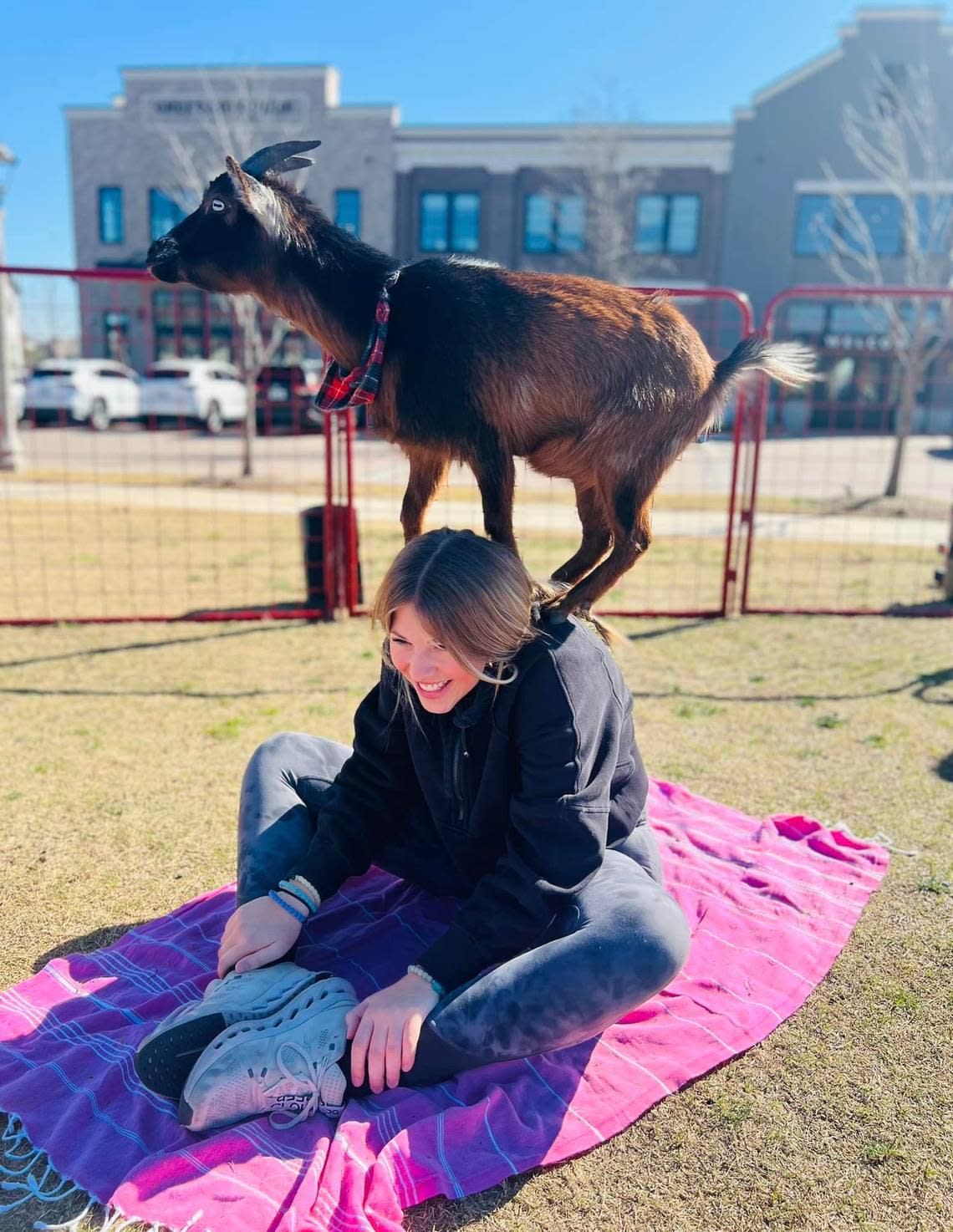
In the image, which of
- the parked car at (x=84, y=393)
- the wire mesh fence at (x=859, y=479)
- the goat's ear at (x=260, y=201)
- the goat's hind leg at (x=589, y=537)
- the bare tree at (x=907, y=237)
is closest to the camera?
the goat's ear at (x=260, y=201)

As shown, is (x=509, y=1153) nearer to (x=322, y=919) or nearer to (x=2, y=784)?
(x=322, y=919)

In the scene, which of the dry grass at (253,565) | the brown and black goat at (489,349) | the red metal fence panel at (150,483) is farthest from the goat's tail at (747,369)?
the dry grass at (253,565)

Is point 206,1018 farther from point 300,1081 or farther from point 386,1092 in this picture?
point 386,1092

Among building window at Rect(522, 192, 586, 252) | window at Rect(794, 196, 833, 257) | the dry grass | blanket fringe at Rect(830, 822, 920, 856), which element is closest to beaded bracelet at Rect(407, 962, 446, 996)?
blanket fringe at Rect(830, 822, 920, 856)

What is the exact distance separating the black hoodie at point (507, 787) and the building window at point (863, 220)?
2876 cm

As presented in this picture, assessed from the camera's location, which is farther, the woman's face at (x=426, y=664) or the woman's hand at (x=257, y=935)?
the woman's hand at (x=257, y=935)

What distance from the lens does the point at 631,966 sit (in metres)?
2.07

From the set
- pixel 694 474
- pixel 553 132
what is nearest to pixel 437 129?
pixel 553 132

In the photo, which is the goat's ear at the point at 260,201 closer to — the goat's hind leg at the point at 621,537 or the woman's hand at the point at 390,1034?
the goat's hind leg at the point at 621,537

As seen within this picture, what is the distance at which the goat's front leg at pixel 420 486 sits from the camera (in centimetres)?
222

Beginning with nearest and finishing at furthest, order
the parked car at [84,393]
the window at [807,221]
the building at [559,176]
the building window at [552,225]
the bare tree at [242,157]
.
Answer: the bare tree at [242,157] → the parked car at [84,393] → the building at [559,176] → the window at [807,221] → the building window at [552,225]

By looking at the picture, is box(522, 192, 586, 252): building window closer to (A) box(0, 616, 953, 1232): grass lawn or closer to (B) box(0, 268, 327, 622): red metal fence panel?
(B) box(0, 268, 327, 622): red metal fence panel

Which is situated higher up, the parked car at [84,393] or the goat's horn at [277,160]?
the goat's horn at [277,160]

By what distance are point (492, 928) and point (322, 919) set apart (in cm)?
83
